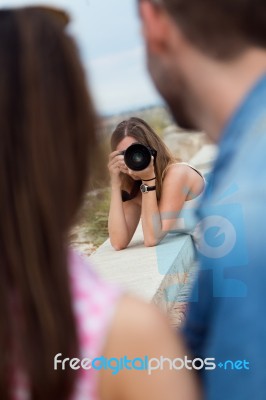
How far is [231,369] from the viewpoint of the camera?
3.05 feet

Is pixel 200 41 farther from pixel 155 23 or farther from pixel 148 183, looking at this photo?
pixel 148 183

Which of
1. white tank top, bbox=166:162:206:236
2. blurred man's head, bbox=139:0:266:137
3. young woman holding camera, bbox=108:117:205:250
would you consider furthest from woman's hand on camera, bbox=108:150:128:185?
blurred man's head, bbox=139:0:266:137

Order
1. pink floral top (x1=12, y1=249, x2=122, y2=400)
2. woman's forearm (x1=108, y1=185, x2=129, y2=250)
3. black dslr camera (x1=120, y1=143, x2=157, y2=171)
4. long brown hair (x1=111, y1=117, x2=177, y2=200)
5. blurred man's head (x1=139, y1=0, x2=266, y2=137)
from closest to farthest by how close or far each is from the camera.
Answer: pink floral top (x1=12, y1=249, x2=122, y2=400) < blurred man's head (x1=139, y1=0, x2=266, y2=137) < black dslr camera (x1=120, y1=143, x2=157, y2=171) < long brown hair (x1=111, y1=117, x2=177, y2=200) < woman's forearm (x1=108, y1=185, x2=129, y2=250)

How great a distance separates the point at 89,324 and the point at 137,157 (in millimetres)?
3278

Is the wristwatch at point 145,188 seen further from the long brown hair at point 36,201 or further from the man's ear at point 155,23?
the long brown hair at point 36,201

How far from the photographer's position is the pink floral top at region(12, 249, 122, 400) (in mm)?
928

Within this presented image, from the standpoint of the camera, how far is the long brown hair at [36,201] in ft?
3.06

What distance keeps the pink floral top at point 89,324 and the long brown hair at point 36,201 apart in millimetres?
10

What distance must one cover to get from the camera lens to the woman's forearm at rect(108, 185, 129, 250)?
40cm

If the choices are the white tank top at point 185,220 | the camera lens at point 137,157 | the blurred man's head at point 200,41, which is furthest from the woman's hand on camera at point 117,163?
the blurred man's head at point 200,41

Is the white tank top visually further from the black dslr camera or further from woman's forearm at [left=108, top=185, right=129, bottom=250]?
the black dslr camera

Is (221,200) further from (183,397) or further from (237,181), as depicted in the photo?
(183,397)

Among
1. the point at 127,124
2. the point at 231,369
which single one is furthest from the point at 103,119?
the point at 127,124

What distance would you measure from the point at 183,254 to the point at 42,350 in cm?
366
